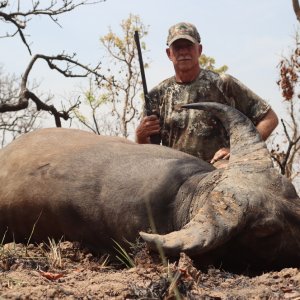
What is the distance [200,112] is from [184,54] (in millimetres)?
647

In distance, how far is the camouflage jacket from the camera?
18.4 feet

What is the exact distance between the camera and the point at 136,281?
2793 mm

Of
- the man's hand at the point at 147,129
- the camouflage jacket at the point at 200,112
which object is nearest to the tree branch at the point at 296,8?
the camouflage jacket at the point at 200,112

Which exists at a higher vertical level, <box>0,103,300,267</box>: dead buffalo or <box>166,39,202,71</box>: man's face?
<box>166,39,202,71</box>: man's face

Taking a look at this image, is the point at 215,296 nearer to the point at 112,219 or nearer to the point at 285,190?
the point at 285,190

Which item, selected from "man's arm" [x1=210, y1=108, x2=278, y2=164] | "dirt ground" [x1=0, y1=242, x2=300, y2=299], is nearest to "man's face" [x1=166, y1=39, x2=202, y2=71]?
"man's arm" [x1=210, y1=108, x2=278, y2=164]

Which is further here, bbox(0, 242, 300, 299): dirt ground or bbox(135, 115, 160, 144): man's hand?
bbox(135, 115, 160, 144): man's hand

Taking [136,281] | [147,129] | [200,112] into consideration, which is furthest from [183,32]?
[136,281]

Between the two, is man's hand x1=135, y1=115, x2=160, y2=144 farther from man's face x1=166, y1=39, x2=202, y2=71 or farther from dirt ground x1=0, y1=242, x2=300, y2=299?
dirt ground x1=0, y1=242, x2=300, y2=299

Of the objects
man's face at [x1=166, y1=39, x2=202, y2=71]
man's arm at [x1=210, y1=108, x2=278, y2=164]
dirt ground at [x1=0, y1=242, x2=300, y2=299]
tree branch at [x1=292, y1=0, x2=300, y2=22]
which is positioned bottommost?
dirt ground at [x1=0, y1=242, x2=300, y2=299]

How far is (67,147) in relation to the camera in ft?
14.9

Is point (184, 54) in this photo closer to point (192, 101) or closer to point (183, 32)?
point (183, 32)

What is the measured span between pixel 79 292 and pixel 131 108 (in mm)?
18311

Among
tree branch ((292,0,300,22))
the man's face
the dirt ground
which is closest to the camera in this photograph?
the dirt ground
